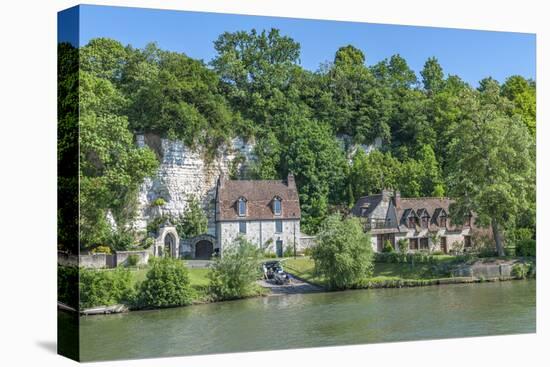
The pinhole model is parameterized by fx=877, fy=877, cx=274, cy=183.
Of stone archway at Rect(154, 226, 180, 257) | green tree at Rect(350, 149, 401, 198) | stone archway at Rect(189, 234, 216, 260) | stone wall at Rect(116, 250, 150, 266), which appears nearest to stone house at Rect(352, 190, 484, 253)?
green tree at Rect(350, 149, 401, 198)

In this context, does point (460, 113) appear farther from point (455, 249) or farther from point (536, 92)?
point (455, 249)

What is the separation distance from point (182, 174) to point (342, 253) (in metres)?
3.32

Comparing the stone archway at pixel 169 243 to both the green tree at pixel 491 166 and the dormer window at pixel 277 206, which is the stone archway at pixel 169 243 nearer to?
the dormer window at pixel 277 206

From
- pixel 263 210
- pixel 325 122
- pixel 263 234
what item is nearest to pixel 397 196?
pixel 325 122

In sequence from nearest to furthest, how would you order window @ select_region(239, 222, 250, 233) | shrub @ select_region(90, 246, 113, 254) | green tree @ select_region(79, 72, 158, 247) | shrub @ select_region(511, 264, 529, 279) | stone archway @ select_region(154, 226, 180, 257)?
green tree @ select_region(79, 72, 158, 247), shrub @ select_region(90, 246, 113, 254), stone archway @ select_region(154, 226, 180, 257), window @ select_region(239, 222, 250, 233), shrub @ select_region(511, 264, 529, 279)

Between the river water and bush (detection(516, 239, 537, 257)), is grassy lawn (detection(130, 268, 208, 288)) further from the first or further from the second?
bush (detection(516, 239, 537, 257))

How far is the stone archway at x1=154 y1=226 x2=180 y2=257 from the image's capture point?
15.0m

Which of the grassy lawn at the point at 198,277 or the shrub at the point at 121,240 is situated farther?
the grassy lawn at the point at 198,277

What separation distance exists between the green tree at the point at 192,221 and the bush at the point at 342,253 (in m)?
2.33

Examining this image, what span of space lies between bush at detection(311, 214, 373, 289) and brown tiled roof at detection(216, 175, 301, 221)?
0.72 metres

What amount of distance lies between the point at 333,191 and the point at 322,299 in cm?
217

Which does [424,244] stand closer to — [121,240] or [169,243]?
[169,243]

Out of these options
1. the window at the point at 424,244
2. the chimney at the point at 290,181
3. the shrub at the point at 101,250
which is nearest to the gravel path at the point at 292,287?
the chimney at the point at 290,181

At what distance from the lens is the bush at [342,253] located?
1638cm
